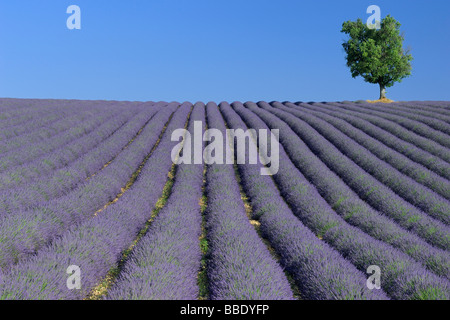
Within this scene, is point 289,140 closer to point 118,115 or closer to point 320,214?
point 320,214

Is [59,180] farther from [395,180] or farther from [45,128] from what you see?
[395,180]

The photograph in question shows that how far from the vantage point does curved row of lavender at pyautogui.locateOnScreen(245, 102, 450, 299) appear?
368 cm

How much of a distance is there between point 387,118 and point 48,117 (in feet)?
54.1

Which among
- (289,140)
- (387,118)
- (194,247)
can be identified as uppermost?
(387,118)

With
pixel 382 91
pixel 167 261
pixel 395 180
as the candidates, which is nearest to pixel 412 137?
pixel 395 180

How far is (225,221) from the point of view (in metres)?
5.63

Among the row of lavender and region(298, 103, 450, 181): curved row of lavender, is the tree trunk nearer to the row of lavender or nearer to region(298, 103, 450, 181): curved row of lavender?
region(298, 103, 450, 181): curved row of lavender

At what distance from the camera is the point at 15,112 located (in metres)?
16.0

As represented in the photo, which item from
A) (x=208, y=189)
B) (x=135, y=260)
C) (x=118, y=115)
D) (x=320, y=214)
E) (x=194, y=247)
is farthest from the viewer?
(x=118, y=115)

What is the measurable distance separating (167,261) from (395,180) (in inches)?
274

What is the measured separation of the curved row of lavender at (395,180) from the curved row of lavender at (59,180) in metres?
7.89

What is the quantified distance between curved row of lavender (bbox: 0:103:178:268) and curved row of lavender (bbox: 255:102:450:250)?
19.8ft

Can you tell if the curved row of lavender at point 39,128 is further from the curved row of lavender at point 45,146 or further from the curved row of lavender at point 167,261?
the curved row of lavender at point 167,261
